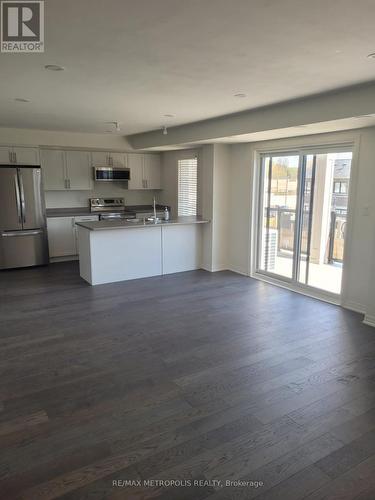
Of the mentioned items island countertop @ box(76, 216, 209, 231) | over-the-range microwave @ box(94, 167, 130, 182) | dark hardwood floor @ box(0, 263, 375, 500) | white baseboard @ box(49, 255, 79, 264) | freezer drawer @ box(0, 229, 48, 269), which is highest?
over-the-range microwave @ box(94, 167, 130, 182)

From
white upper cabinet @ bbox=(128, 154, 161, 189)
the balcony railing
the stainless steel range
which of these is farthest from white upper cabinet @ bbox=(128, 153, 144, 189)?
the balcony railing

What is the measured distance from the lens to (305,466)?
6.88ft

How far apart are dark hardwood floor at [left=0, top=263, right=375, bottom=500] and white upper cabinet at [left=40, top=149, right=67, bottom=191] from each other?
306 centimetres

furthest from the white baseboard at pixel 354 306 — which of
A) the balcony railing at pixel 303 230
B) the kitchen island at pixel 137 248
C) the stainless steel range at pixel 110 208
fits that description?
the stainless steel range at pixel 110 208

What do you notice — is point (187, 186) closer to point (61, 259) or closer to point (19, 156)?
point (61, 259)

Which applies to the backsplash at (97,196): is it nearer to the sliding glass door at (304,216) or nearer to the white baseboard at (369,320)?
the sliding glass door at (304,216)

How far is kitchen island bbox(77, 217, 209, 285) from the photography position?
5.65m

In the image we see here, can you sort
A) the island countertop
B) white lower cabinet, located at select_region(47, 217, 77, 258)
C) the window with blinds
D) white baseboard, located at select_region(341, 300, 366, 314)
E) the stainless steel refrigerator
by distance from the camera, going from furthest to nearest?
the window with blinds → white lower cabinet, located at select_region(47, 217, 77, 258) → the stainless steel refrigerator → the island countertop → white baseboard, located at select_region(341, 300, 366, 314)

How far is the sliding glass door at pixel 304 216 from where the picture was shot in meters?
4.83

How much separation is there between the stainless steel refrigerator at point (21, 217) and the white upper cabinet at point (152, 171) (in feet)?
7.87

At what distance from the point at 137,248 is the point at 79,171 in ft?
8.08

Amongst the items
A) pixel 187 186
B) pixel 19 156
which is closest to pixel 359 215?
pixel 187 186

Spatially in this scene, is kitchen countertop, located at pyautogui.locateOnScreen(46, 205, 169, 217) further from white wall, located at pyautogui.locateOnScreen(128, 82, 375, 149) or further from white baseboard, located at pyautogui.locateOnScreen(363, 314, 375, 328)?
white baseboard, located at pyautogui.locateOnScreen(363, 314, 375, 328)

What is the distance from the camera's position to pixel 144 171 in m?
8.10
